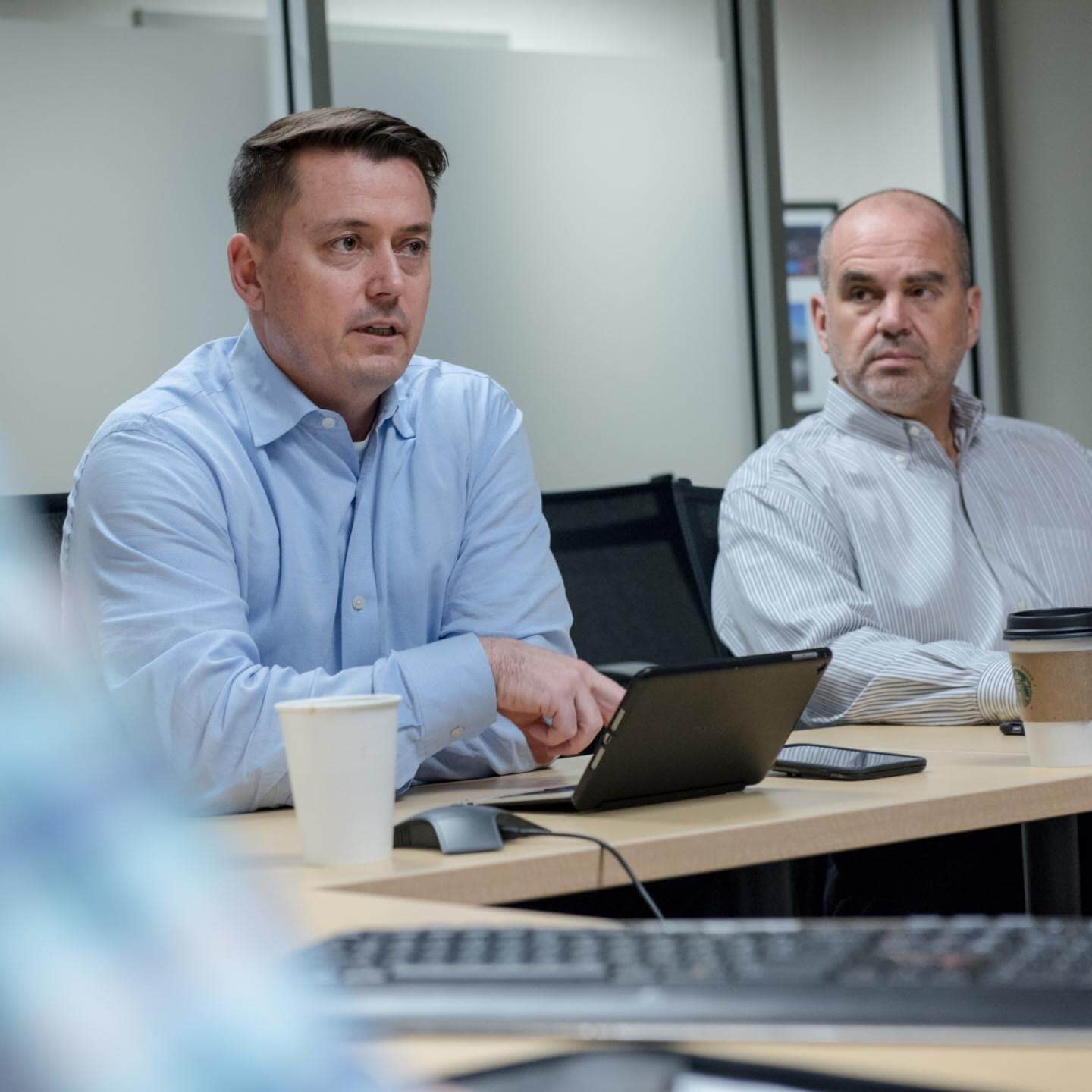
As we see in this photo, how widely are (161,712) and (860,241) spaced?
60.8 inches

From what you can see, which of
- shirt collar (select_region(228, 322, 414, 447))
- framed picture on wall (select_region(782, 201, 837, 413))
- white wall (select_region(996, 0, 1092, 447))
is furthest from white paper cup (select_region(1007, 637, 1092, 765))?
white wall (select_region(996, 0, 1092, 447))

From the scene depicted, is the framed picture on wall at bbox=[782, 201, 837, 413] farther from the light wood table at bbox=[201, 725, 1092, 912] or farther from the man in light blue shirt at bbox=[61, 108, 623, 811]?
the light wood table at bbox=[201, 725, 1092, 912]

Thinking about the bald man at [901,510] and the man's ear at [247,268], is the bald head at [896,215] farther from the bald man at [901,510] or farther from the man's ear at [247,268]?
the man's ear at [247,268]

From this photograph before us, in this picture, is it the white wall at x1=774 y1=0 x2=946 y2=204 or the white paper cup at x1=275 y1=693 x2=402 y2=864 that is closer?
the white paper cup at x1=275 y1=693 x2=402 y2=864

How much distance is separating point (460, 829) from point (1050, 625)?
0.60 m

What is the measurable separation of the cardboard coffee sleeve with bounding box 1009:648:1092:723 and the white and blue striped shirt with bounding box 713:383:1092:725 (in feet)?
1.46

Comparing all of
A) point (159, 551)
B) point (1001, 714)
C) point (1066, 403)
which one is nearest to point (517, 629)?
point (159, 551)

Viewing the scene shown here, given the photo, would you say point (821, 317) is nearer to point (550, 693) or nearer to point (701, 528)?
point (701, 528)

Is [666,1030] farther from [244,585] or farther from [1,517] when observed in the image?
[244,585]

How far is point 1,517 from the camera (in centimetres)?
47

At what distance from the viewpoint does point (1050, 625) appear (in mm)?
1431

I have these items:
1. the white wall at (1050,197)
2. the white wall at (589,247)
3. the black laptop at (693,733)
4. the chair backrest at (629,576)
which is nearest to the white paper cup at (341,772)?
the black laptop at (693,733)

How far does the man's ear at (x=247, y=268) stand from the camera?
1.91 meters

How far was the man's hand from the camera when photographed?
61.0 inches
